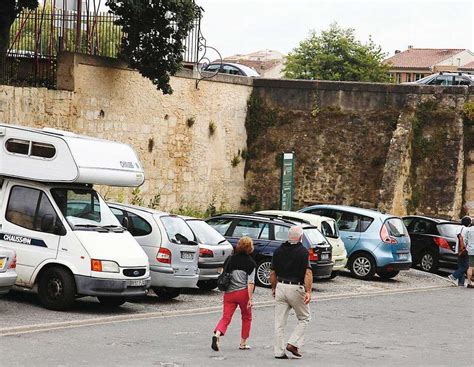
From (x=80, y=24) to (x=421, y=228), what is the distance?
409 inches

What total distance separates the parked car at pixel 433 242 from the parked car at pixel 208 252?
9038mm

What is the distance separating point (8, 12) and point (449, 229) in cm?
1242

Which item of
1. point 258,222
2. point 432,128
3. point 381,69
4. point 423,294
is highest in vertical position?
point 381,69

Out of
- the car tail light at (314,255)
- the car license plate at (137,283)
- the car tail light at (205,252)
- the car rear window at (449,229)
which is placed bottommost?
the car license plate at (137,283)

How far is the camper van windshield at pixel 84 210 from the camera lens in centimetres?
1750

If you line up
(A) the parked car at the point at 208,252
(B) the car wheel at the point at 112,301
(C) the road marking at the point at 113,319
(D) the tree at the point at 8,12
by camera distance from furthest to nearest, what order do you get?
(D) the tree at the point at 8,12 → (A) the parked car at the point at 208,252 → (B) the car wheel at the point at 112,301 → (C) the road marking at the point at 113,319

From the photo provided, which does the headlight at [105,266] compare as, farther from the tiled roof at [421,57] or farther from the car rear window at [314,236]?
the tiled roof at [421,57]

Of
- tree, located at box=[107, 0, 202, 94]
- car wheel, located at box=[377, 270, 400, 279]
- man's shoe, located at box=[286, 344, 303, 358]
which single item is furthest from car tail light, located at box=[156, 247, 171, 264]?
tree, located at box=[107, 0, 202, 94]

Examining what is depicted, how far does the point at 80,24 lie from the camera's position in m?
28.5

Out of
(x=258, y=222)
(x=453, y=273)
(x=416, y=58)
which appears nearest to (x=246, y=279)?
(x=258, y=222)

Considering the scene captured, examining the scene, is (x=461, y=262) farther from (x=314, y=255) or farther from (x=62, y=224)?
(x=62, y=224)

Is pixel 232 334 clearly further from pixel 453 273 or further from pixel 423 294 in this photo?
pixel 453 273

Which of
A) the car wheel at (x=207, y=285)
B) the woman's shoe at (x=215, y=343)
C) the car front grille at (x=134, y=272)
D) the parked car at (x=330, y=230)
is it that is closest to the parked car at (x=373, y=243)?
the parked car at (x=330, y=230)

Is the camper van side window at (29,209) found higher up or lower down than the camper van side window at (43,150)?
lower down
